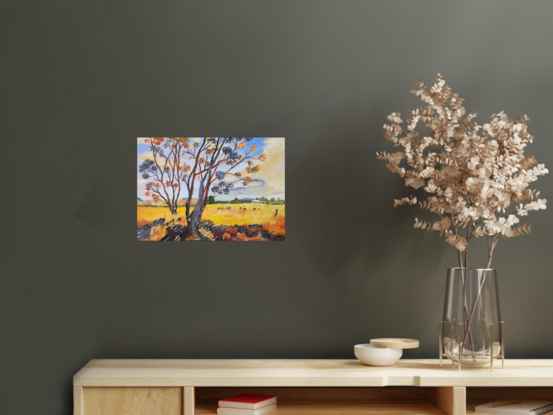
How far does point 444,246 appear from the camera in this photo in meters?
2.68

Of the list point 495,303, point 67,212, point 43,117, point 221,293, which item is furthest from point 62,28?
point 495,303

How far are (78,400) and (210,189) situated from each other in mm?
1100

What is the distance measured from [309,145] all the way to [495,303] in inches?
43.8

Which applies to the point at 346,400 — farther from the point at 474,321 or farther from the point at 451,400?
the point at 474,321

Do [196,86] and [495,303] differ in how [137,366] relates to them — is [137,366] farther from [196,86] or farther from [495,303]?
[495,303]

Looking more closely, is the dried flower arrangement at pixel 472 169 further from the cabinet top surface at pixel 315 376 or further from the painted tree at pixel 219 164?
the painted tree at pixel 219 164

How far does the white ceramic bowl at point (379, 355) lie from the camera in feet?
7.75

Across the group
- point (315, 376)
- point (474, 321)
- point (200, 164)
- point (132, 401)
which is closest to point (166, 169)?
point (200, 164)

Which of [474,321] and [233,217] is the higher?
[233,217]

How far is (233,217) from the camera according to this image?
8.79 feet

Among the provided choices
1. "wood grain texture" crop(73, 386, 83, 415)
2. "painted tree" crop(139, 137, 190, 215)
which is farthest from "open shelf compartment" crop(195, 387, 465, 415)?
"painted tree" crop(139, 137, 190, 215)

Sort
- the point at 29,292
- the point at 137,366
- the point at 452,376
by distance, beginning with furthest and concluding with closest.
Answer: the point at 29,292, the point at 137,366, the point at 452,376

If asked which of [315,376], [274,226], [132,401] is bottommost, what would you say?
[132,401]

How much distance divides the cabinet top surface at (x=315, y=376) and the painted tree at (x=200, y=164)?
2.78 feet
